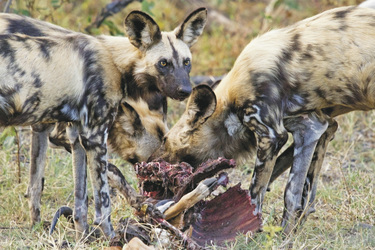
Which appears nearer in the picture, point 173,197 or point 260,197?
point 173,197

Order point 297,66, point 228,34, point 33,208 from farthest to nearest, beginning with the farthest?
1. point 228,34
2. point 33,208
3. point 297,66

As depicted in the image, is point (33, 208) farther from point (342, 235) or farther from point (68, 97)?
point (342, 235)

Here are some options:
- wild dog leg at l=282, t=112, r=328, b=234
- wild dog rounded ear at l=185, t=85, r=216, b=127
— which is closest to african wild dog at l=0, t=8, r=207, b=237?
wild dog rounded ear at l=185, t=85, r=216, b=127

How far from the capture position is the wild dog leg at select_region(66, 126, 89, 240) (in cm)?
368

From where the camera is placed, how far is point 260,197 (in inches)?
142

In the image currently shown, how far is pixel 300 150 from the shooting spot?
3.79m

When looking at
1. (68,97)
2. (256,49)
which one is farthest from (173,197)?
(256,49)

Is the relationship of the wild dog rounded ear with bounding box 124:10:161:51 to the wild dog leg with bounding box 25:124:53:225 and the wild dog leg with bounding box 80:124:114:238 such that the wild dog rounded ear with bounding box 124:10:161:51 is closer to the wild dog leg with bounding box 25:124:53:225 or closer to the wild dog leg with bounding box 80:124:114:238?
the wild dog leg with bounding box 80:124:114:238

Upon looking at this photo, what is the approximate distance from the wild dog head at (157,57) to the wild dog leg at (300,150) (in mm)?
780

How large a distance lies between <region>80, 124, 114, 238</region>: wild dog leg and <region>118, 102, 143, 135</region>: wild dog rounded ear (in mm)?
441

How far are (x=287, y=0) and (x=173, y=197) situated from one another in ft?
16.5

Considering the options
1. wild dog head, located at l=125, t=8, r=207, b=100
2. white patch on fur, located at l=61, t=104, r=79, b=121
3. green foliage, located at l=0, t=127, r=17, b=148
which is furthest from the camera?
green foliage, located at l=0, t=127, r=17, b=148

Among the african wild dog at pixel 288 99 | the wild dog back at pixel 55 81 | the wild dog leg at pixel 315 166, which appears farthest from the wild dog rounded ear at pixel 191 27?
the wild dog leg at pixel 315 166

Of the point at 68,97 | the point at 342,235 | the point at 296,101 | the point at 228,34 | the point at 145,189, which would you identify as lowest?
the point at 228,34
